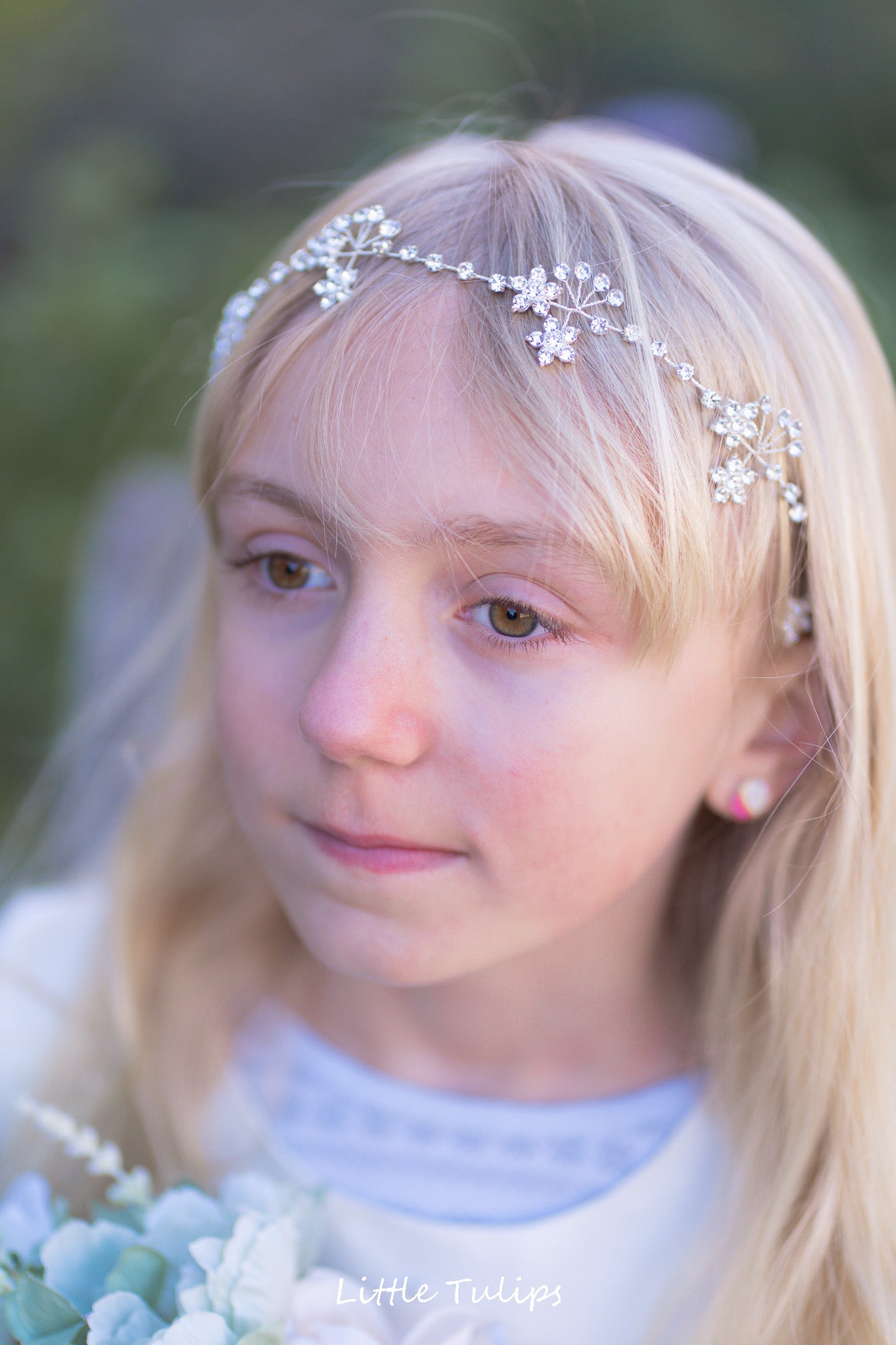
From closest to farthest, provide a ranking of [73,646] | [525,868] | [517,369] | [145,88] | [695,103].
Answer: [517,369]
[525,868]
[73,646]
[695,103]
[145,88]

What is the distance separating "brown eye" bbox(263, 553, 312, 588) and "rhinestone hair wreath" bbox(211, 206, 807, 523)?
32 cm

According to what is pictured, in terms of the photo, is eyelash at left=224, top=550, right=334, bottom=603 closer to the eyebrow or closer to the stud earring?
the eyebrow

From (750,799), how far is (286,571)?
0.71m

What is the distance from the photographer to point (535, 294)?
3.99ft

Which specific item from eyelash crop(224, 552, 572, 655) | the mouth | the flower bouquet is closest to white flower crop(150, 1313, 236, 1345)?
the flower bouquet

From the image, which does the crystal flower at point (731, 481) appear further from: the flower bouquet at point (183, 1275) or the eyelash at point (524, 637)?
the flower bouquet at point (183, 1275)

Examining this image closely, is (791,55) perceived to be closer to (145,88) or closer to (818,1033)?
(145,88)

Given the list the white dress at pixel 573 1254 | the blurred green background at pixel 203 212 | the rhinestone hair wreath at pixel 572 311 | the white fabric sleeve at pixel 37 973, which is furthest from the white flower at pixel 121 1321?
the blurred green background at pixel 203 212

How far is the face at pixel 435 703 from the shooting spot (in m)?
1.20

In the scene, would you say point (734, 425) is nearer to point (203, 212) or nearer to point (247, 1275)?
point (247, 1275)

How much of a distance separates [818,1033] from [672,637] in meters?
0.62

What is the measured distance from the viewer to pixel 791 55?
4.11 metres

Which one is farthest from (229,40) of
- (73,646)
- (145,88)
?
(73,646)

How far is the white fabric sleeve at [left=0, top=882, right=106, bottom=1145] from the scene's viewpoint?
5.93ft
